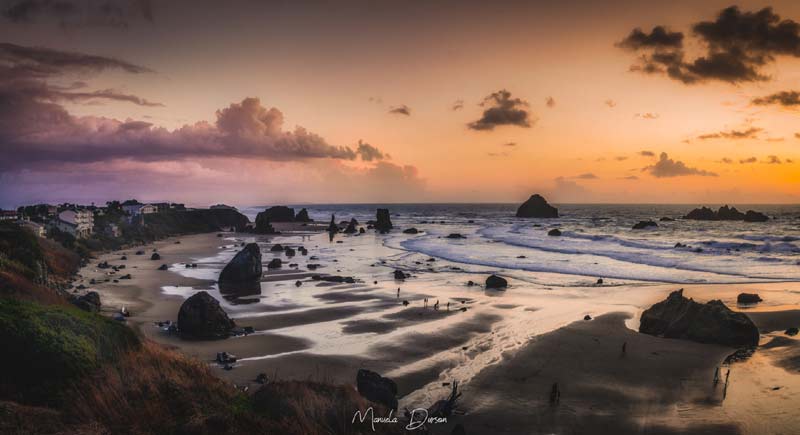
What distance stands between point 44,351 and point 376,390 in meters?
7.88

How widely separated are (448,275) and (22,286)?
31.6m

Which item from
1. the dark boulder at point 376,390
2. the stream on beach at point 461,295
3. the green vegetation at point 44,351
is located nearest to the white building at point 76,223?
the stream on beach at point 461,295

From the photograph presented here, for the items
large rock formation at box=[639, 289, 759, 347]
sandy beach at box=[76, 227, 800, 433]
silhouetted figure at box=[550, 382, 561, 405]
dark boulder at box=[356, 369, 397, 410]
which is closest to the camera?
dark boulder at box=[356, 369, 397, 410]

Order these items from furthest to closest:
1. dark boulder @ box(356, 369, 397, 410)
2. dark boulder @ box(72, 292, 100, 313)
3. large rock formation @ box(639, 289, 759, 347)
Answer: dark boulder @ box(72, 292, 100, 313) → large rock formation @ box(639, 289, 759, 347) → dark boulder @ box(356, 369, 397, 410)

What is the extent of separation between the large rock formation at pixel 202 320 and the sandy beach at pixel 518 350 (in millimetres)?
1016

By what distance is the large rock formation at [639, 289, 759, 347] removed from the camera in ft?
67.0

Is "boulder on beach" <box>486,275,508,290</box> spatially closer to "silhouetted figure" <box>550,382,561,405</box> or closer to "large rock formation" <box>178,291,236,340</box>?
"large rock formation" <box>178,291,236,340</box>

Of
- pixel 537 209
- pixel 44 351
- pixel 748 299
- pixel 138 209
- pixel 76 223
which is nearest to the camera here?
pixel 44 351

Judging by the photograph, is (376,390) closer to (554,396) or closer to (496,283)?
(554,396)

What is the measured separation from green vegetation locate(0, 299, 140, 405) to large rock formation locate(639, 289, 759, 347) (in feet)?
75.5

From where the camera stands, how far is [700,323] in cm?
2117

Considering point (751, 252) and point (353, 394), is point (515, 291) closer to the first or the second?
point (353, 394)

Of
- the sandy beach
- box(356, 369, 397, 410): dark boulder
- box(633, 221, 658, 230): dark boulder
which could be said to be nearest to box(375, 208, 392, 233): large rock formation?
box(633, 221, 658, 230): dark boulder

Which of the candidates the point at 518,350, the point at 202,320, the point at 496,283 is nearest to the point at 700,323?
the point at 518,350
